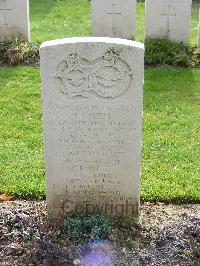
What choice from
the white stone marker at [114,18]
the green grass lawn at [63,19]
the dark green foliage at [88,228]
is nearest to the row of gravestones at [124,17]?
the white stone marker at [114,18]

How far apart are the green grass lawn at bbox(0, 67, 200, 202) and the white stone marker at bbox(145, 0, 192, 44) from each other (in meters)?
1.20

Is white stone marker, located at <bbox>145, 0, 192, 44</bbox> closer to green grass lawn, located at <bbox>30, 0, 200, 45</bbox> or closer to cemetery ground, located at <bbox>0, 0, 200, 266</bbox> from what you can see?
green grass lawn, located at <bbox>30, 0, 200, 45</bbox>

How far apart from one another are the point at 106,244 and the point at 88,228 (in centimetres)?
21

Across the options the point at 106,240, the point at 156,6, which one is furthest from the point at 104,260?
the point at 156,6

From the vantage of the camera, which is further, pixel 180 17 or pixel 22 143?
pixel 180 17

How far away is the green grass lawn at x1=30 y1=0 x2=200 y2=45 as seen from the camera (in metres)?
11.6

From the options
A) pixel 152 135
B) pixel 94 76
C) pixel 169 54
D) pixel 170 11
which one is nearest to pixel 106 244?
pixel 94 76

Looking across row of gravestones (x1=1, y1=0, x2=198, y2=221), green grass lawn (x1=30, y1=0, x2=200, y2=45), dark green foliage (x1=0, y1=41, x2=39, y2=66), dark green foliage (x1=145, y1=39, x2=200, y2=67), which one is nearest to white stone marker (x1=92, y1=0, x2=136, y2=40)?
dark green foliage (x1=145, y1=39, x2=200, y2=67)

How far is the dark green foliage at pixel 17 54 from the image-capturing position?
30.6 feet

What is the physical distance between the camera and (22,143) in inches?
255

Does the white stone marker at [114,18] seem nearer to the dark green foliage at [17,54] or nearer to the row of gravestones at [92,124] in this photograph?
the dark green foliage at [17,54]

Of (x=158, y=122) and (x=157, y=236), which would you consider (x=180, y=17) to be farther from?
(x=157, y=236)

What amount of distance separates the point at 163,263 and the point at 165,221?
0.67 metres

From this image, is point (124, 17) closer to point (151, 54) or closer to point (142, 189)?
point (151, 54)
